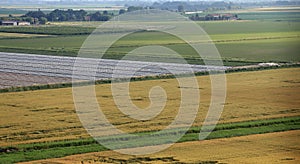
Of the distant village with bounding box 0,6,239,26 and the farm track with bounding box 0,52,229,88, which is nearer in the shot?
the farm track with bounding box 0,52,229,88

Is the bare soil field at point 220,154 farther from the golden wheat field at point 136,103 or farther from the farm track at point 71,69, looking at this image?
the farm track at point 71,69

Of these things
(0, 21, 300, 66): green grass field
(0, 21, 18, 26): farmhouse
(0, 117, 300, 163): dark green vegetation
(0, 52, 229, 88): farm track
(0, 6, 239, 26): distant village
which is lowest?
(0, 117, 300, 163): dark green vegetation

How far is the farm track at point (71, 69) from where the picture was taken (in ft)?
68.0

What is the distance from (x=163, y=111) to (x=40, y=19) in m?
42.6

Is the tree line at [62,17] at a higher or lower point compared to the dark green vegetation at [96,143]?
higher

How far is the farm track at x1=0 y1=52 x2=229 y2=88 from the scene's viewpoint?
20.7 m

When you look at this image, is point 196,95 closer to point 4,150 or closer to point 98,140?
point 98,140

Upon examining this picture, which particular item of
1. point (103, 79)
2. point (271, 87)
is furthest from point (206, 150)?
point (103, 79)

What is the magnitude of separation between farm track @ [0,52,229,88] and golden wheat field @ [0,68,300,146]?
7.45 ft

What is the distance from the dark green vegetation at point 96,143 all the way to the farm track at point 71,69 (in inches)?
319

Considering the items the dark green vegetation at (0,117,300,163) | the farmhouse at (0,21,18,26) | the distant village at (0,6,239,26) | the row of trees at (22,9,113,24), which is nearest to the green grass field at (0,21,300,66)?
the farmhouse at (0,21,18,26)

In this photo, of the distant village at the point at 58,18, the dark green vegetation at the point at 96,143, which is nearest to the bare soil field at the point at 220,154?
Answer: the dark green vegetation at the point at 96,143

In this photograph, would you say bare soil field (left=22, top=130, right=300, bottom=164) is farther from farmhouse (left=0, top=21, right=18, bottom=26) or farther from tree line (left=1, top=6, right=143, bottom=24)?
tree line (left=1, top=6, right=143, bottom=24)

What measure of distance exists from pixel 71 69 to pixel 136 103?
8.10 m
